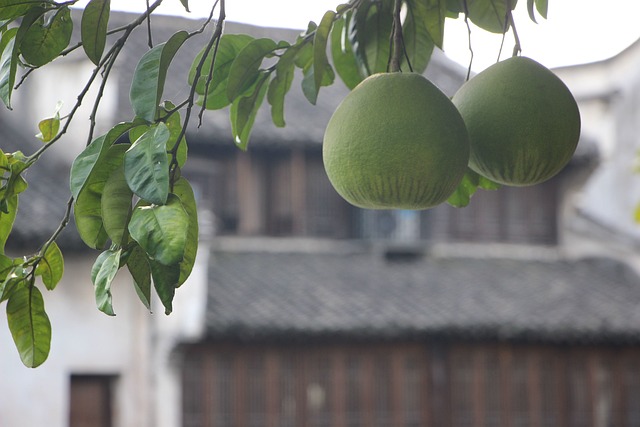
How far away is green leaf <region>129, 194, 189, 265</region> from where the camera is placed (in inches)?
53.4

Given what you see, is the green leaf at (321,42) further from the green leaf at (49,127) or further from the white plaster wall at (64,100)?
the white plaster wall at (64,100)

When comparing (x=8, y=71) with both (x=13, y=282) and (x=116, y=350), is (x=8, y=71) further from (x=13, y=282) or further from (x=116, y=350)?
(x=116, y=350)

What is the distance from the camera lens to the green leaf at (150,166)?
1374mm

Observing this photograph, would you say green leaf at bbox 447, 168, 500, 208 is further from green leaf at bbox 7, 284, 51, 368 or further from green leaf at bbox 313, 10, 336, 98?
green leaf at bbox 7, 284, 51, 368

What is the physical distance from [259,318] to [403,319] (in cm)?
167

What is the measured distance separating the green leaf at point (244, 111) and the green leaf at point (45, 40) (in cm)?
42


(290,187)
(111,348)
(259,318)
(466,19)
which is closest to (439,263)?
(290,187)

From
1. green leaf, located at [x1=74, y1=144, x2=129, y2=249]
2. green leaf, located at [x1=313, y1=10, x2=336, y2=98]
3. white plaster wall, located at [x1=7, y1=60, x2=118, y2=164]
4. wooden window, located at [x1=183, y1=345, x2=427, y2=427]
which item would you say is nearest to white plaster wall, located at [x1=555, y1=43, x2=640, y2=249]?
wooden window, located at [x1=183, y1=345, x2=427, y2=427]

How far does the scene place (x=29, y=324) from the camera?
171 cm

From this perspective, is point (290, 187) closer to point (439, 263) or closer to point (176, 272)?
point (439, 263)

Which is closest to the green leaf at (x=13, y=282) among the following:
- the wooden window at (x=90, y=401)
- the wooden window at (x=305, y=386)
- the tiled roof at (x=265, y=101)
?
the wooden window at (x=90, y=401)

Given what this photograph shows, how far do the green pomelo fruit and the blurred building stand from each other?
11.0m

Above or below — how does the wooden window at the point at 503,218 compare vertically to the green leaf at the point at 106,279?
above

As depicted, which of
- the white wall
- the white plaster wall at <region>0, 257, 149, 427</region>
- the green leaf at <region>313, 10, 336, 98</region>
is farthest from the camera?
the white wall
